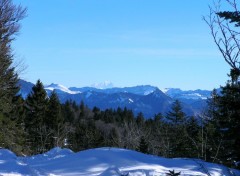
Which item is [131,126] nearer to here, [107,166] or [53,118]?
[53,118]

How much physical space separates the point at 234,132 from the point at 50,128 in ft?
100

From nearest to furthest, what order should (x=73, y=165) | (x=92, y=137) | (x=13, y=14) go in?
(x=73, y=165)
(x=13, y=14)
(x=92, y=137)

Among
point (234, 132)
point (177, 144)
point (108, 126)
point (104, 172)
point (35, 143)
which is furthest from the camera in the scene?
point (108, 126)

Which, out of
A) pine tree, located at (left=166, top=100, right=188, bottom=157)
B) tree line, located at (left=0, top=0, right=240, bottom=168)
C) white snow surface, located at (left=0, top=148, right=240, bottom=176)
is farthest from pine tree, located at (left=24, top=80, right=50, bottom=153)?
white snow surface, located at (left=0, top=148, right=240, bottom=176)

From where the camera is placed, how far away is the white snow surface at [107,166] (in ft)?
28.6

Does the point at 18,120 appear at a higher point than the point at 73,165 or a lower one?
higher

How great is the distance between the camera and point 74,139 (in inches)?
2216

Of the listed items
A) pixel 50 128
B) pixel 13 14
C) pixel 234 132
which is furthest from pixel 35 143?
pixel 234 132

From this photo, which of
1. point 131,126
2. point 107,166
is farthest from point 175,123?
point 107,166

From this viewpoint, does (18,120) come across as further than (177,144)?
No

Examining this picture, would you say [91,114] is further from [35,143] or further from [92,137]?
[35,143]

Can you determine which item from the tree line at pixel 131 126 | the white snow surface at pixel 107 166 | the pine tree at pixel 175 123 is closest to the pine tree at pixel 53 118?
the tree line at pixel 131 126

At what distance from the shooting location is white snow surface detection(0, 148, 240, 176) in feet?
28.6

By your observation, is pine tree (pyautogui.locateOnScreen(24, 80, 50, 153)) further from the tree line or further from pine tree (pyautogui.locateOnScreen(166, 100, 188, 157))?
pine tree (pyautogui.locateOnScreen(166, 100, 188, 157))
